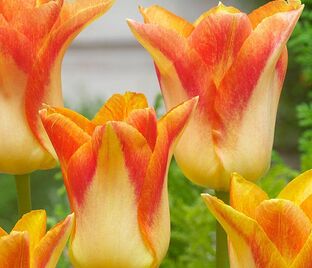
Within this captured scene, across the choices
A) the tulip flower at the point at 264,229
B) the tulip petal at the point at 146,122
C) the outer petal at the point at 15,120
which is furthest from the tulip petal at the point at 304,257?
the outer petal at the point at 15,120

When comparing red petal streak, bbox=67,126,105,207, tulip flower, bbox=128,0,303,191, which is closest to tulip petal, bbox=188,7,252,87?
tulip flower, bbox=128,0,303,191

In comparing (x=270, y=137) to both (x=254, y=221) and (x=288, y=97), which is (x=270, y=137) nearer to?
(x=254, y=221)

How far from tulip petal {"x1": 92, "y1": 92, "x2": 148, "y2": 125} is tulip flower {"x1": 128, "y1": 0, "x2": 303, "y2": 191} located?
0.11 ft

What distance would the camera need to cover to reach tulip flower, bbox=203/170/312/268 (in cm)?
60

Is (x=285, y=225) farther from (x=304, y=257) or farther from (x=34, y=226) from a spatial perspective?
(x=34, y=226)

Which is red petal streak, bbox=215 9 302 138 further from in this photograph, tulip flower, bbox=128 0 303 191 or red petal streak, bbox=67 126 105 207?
red petal streak, bbox=67 126 105 207

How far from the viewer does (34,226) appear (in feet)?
2.07

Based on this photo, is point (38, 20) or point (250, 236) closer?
point (250, 236)

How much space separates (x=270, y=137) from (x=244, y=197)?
4.7 inches

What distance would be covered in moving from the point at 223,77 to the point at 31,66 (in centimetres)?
12

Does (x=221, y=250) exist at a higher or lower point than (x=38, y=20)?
lower

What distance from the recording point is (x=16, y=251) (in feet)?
1.94

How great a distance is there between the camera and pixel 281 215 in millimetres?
616

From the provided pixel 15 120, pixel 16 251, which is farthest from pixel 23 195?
pixel 16 251
